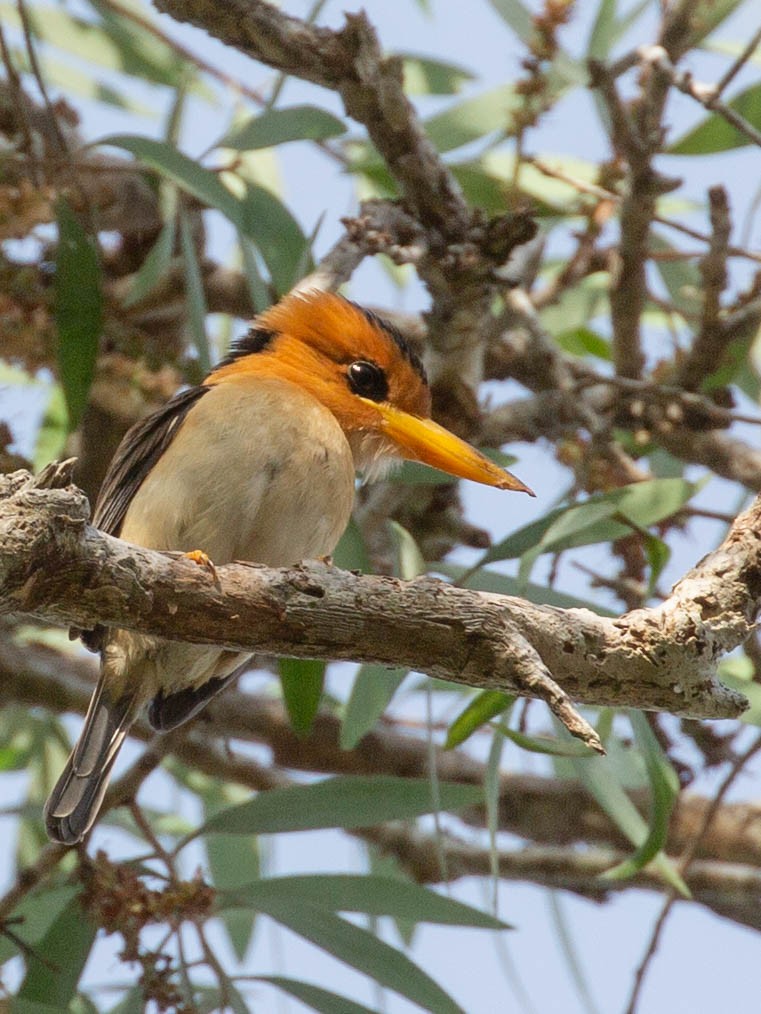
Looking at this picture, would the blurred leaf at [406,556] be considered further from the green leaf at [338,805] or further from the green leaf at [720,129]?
the green leaf at [720,129]

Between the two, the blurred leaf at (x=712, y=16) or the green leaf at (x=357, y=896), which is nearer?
the green leaf at (x=357, y=896)

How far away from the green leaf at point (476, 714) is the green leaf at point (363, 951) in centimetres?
46

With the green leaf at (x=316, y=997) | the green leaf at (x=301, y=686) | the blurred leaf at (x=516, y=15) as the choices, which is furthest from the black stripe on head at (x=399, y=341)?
the green leaf at (x=316, y=997)

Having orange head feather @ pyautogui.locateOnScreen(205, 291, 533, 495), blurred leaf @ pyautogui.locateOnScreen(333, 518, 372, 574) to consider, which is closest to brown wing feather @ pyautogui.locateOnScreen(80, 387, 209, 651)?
orange head feather @ pyautogui.locateOnScreen(205, 291, 533, 495)

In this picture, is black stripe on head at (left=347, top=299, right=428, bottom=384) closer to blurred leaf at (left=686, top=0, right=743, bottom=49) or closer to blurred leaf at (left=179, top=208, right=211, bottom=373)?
blurred leaf at (left=179, top=208, right=211, bottom=373)

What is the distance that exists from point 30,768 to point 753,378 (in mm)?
2692

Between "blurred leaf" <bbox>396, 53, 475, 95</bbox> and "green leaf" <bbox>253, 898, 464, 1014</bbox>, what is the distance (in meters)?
2.40

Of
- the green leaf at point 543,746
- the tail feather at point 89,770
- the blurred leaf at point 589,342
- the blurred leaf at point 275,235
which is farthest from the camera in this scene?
the blurred leaf at point 589,342

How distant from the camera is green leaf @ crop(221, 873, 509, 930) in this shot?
2.92 m

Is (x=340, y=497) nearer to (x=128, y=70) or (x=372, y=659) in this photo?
(x=372, y=659)

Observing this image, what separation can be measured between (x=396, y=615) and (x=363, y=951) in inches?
45.9

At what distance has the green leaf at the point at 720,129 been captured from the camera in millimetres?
3873

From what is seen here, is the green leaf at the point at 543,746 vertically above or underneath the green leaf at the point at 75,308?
underneath

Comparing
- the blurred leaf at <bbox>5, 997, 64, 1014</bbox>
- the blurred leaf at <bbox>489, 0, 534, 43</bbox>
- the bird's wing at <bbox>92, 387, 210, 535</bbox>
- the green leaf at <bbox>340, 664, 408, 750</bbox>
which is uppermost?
the blurred leaf at <bbox>489, 0, 534, 43</bbox>
